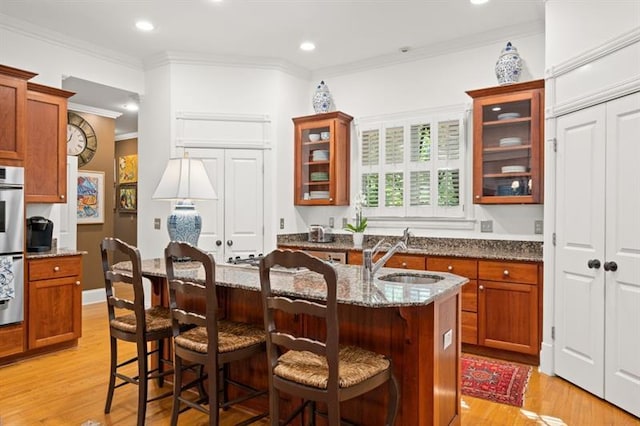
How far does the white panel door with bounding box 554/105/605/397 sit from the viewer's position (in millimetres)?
3037

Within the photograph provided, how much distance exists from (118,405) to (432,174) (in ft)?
11.7

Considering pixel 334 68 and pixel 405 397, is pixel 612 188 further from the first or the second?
pixel 334 68

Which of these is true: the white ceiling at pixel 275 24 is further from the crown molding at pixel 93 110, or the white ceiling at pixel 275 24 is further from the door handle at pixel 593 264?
the door handle at pixel 593 264

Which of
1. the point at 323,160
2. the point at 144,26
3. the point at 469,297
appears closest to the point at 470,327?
the point at 469,297

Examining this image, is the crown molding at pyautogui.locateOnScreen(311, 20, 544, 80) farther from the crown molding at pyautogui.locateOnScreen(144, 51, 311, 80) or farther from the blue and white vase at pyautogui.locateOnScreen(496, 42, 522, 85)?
the crown molding at pyautogui.locateOnScreen(144, 51, 311, 80)

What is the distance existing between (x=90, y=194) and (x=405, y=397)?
5773mm

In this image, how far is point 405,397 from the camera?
2143 mm

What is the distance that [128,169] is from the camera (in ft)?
25.3

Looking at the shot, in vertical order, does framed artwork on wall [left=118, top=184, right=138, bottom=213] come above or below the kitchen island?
above

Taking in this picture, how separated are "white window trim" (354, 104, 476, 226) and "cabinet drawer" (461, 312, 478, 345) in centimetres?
102

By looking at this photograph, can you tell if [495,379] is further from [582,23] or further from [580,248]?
[582,23]

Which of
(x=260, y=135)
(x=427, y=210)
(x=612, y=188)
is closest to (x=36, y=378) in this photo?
(x=260, y=135)

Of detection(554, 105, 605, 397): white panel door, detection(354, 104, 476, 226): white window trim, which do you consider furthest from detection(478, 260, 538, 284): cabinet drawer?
detection(354, 104, 476, 226): white window trim

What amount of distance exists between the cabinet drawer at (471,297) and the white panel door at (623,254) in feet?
3.54
